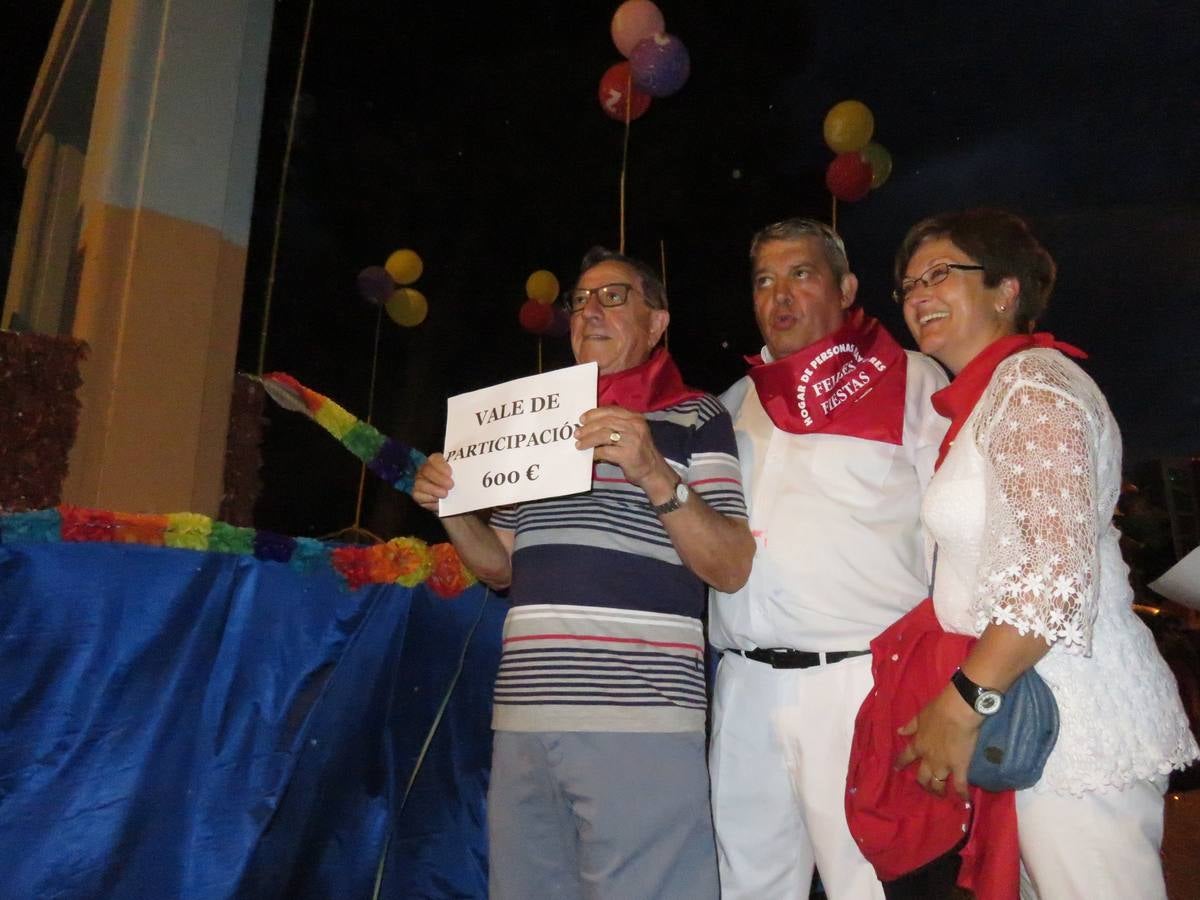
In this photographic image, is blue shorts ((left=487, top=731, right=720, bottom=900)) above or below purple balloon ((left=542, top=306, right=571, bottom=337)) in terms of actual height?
below

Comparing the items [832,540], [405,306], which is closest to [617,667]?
[832,540]

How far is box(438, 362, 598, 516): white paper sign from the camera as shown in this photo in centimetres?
146

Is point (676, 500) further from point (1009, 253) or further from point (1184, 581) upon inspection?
point (1184, 581)

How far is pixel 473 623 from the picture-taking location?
213 centimetres

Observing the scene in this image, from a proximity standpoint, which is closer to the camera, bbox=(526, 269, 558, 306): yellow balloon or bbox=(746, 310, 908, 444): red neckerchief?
bbox=(746, 310, 908, 444): red neckerchief

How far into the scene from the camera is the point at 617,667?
143cm

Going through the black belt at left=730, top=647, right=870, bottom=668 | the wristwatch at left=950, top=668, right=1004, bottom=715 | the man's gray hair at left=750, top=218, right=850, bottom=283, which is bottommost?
the wristwatch at left=950, top=668, right=1004, bottom=715

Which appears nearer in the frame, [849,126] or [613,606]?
[613,606]

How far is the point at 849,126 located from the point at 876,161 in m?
0.34

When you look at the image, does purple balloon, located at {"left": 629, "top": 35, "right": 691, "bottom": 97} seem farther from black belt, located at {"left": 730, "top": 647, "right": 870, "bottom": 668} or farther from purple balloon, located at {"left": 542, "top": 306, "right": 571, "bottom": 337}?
black belt, located at {"left": 730, "top": 647, "right": 870, "bottom": 668}

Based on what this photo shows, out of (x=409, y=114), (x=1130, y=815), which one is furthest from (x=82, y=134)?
(x=1130, y=815)

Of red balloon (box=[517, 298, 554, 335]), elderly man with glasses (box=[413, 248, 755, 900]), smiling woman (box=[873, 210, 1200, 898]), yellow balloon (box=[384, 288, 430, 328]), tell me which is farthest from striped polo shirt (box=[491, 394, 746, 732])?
yellow balloon (box=[384, 288, 430, 328])

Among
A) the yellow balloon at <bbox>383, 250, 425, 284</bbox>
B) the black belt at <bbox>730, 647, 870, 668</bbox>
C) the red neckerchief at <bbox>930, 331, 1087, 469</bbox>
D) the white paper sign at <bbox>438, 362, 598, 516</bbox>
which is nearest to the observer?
the red neckerchief at <bbox>930, 331, 1087, 469</bbox>

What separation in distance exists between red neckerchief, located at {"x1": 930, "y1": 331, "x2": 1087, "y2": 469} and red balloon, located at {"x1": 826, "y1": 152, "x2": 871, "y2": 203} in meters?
4.06
